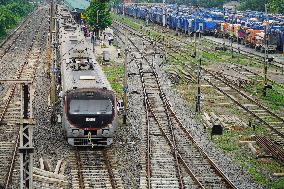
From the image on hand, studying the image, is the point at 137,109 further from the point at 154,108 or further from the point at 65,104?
the point at 65,104

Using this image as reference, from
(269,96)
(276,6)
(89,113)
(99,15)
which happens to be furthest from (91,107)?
(276,6)

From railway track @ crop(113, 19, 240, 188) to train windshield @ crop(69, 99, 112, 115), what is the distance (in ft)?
7.60

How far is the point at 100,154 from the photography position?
22.1m

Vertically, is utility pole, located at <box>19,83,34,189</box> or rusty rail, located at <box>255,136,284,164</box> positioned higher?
utility pole, located at <box>19,83,34,189</box>

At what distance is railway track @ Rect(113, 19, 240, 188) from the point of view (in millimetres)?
19109

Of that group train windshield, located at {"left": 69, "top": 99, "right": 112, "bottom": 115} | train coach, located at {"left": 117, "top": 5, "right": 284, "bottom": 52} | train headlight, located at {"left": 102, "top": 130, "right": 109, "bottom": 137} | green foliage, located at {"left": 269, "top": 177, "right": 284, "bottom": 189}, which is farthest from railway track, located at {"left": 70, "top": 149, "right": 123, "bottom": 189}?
train coach, located at {"left": 117, "top": 5, "right": 284, "bottom": 52}

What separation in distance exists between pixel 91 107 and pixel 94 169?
9.49 feet

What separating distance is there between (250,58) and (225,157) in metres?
33.4

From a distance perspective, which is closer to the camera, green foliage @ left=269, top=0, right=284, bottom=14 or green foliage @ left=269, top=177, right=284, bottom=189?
green foliage @ left=269, top=177, right=284, bottom=189

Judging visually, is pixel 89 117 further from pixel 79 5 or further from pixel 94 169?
pixel 79 5

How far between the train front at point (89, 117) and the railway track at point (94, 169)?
44 cm

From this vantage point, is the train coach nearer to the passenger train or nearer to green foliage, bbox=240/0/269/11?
green foliage, bbox=240/0/269/11

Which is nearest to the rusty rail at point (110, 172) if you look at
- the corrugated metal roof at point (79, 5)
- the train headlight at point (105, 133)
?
the train headlight at point (105, 133)

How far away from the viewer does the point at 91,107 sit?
72.7 feet
